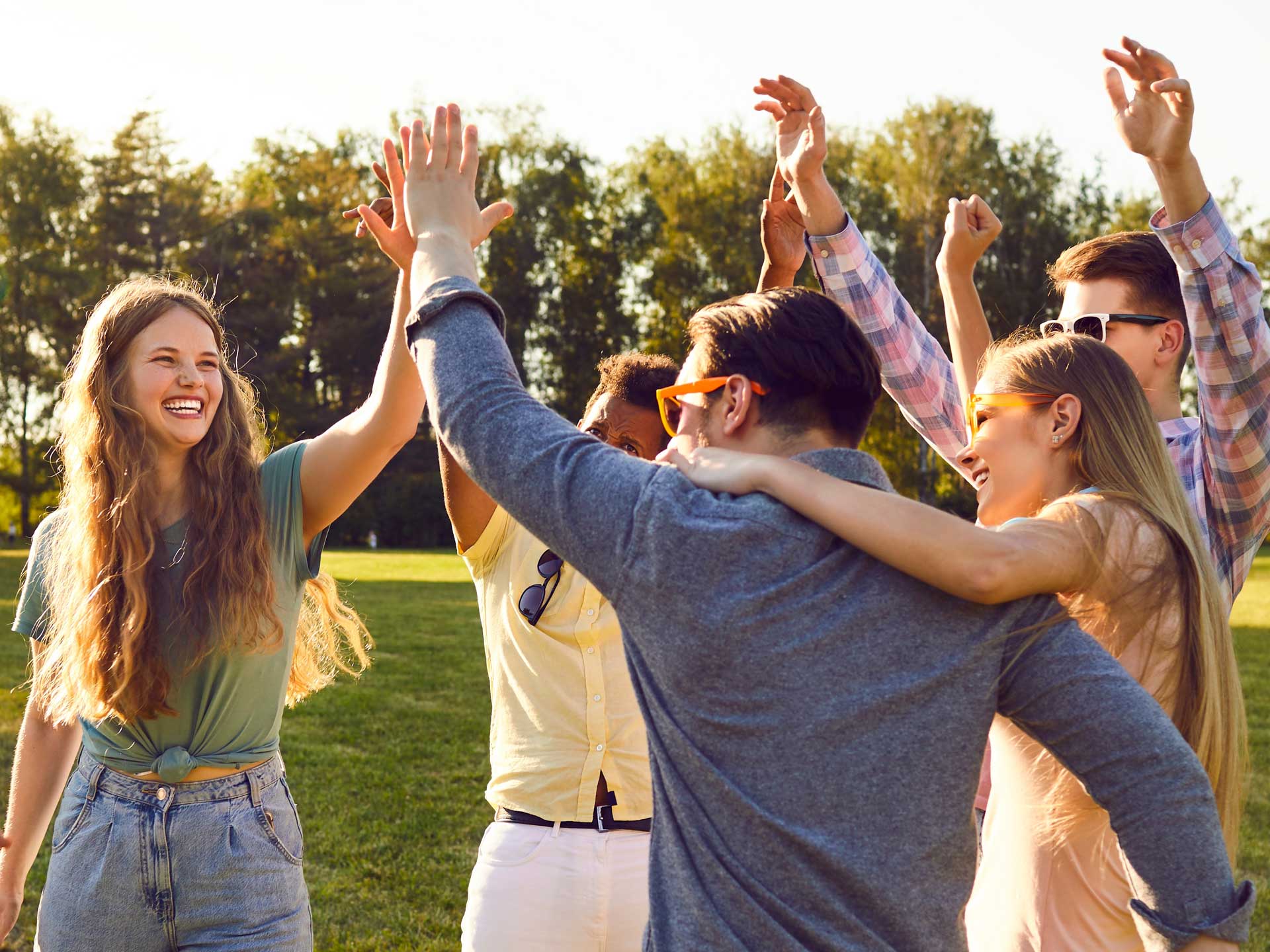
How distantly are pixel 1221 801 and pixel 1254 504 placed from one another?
870mm

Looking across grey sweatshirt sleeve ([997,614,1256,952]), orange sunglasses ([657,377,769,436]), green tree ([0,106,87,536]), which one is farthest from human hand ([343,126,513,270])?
green tree ([0,106,87,536])

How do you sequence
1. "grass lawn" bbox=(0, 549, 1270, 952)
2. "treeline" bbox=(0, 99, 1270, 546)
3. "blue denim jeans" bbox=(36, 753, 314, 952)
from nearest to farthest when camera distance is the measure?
1. "blue denim jeans" bbox=(36, 753, 314, 952)
2. "grass lawn" bbox=(0, 549, 1270, 952)
3. "treeline" bbox=(0, 99, 1270, 546)

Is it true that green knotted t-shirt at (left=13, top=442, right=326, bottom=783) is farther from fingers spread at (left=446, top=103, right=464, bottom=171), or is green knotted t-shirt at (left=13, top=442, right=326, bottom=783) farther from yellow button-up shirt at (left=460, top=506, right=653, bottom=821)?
fingers spread at (left=446, top=103, right=464, bottom=171)

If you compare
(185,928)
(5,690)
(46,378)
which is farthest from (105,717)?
(46,378)

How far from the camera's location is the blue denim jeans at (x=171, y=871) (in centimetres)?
266

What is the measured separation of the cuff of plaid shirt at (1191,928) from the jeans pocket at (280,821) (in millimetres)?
1859

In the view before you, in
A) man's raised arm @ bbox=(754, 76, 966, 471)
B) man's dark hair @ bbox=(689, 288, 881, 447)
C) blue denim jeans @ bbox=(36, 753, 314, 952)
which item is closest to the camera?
man's dark hair @ bbox=(689, 288, 881, 447)

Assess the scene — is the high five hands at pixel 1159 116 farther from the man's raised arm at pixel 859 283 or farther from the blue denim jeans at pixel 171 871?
the blue denim jeans at pixel 171 871

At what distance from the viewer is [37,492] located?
3975 cm

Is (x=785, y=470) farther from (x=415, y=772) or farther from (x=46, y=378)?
Result: (x=46, y=378)

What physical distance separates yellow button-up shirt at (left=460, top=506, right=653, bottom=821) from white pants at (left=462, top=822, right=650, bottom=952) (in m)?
0.07

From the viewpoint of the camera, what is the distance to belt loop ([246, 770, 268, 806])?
2.80 meters

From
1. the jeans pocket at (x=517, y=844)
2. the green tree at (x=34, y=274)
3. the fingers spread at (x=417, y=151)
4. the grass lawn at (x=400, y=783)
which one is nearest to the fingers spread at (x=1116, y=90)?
the fingers spread at (x=417, y=151)

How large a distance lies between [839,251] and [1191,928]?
1.92m
